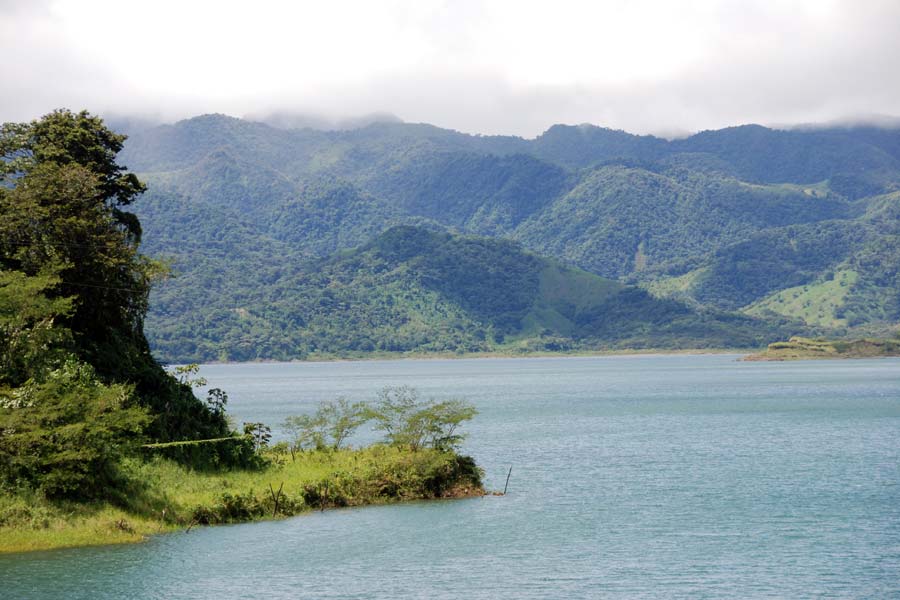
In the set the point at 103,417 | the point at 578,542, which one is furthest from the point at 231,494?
the point at 578,542

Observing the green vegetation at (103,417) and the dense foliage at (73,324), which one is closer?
the green vegetation at (103,417)

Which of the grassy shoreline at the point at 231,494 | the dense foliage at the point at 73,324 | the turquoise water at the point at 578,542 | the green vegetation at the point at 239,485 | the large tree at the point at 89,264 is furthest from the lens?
the large tree at the point at 89,264

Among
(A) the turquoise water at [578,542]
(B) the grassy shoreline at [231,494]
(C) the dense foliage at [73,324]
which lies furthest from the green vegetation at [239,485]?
(A) the turquoise water at [578,542]

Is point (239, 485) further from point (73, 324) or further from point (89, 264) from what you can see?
point (89, 264)

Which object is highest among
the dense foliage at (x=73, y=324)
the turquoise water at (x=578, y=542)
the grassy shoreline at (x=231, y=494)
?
the dense foliage at (x=73, y=324)

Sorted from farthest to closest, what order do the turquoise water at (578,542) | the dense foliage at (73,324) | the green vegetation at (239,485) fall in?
the dense foliage at (73,324)
the green vegetation at (239,485)
the turquoise water at (578,542)

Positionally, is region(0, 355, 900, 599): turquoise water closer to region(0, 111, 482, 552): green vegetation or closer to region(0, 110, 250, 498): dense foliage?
region(0, 111, 482, 552): green vegetation

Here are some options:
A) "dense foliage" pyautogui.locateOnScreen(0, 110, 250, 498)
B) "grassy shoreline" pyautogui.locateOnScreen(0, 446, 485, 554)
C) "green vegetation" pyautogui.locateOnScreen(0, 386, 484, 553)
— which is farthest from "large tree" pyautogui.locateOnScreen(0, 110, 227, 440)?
"grassy shoreline" pyautogui.locateOnScreen(0, 446, 485, 554)

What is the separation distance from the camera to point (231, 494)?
56.8 metres

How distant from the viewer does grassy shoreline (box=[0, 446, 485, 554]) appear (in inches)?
1891

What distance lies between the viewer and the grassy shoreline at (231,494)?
48031mm

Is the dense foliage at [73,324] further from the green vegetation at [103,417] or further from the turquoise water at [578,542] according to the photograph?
the turquoise water at [578,542]

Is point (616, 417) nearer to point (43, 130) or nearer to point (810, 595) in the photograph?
point (43, 130)

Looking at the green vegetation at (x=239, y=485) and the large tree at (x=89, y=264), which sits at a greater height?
the large tree at (x=89, y=264)
